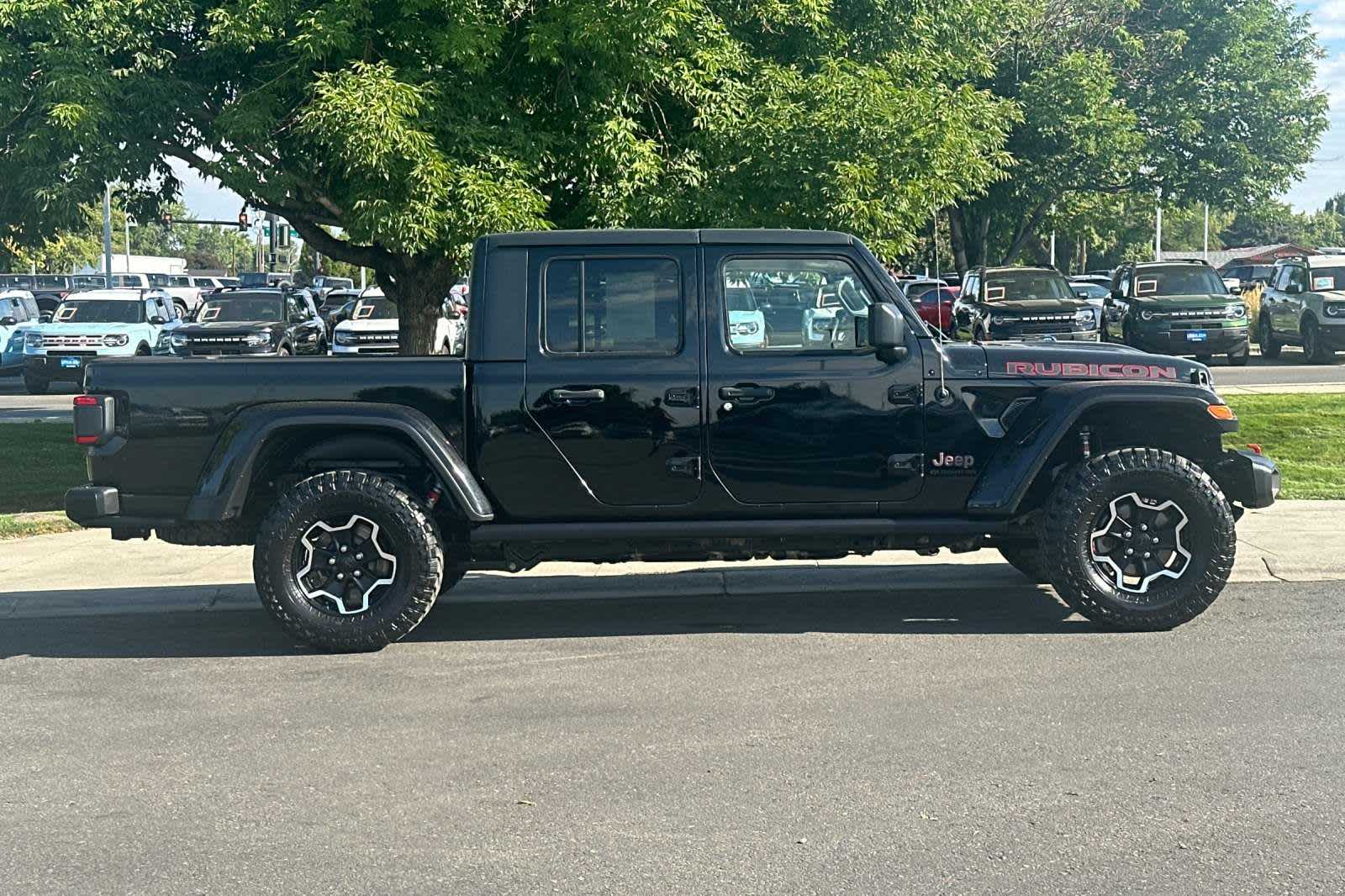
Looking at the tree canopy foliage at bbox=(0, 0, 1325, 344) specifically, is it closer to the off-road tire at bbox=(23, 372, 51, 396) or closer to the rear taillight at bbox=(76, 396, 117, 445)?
the rear taillight at bbox=(76, 396, 117, 445)

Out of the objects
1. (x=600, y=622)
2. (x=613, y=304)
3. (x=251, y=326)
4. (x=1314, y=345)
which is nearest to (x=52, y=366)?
(x=251, y=326)

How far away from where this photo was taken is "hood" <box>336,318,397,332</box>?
28675 mm

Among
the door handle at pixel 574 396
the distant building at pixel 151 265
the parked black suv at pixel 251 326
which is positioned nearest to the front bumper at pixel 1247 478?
the door handle at pixel 574 396

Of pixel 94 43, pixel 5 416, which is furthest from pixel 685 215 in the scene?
pixel 5 416

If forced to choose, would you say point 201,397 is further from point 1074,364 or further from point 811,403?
point 1074,364

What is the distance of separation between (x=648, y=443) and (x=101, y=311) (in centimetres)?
2455

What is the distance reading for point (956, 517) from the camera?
7.62m

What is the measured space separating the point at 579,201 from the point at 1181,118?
30.0 meters

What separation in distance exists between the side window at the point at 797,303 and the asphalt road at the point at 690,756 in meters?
1.52

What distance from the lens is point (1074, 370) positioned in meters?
7.66

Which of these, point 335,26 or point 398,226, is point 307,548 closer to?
point 398,226

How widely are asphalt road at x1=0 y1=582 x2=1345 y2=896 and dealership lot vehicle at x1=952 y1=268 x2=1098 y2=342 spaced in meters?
18.5

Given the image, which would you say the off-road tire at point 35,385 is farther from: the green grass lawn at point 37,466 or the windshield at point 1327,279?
the windshield at point 1327,279

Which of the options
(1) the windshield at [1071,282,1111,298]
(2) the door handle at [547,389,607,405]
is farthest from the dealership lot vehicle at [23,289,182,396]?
(1) the windshield at [1071,282,1111,298]
